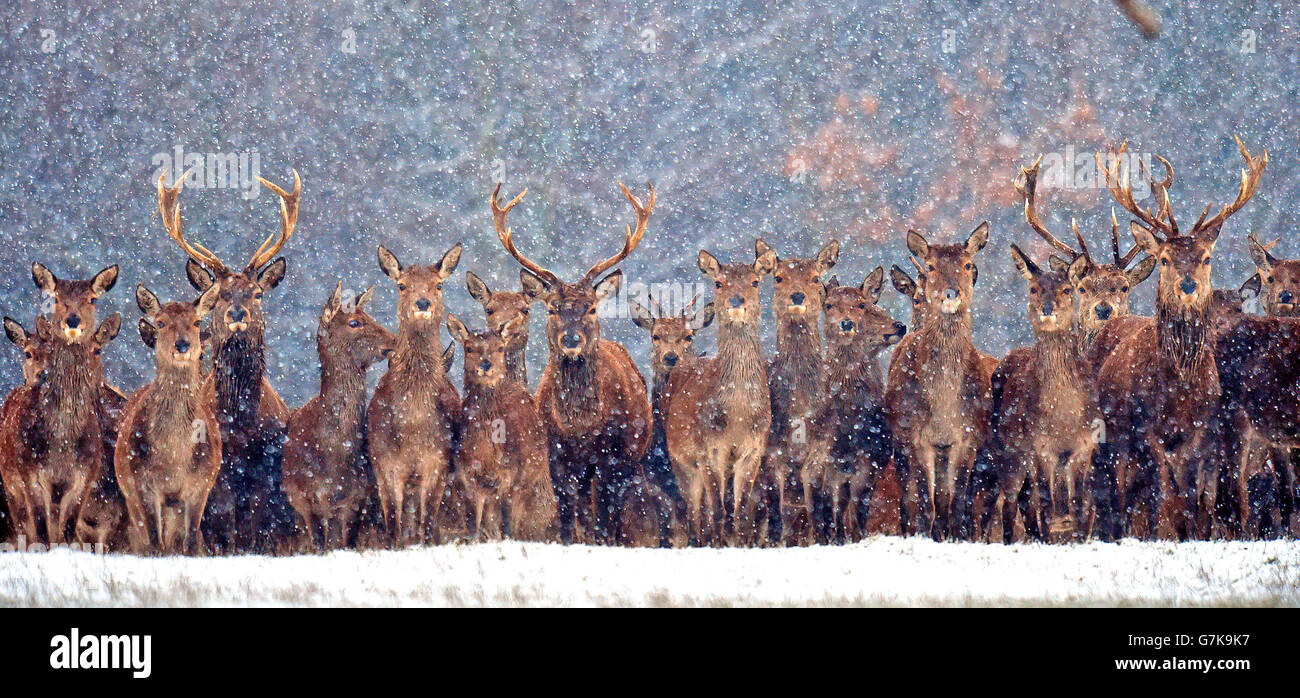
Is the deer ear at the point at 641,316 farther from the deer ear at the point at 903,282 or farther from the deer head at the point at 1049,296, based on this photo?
the deer head at the point at 1049,296

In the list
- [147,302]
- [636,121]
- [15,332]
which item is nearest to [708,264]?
[147,302]

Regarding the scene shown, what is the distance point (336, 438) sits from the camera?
19.6 ft

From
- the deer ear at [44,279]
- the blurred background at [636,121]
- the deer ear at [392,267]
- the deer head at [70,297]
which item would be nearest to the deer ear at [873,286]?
the deer ear at [392,267]

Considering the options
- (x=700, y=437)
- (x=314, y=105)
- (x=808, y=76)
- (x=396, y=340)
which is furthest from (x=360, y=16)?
(x=700, y=437)

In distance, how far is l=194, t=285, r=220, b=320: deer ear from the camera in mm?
5930

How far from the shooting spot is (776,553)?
5.70 m

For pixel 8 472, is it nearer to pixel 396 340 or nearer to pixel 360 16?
pixel 396 340

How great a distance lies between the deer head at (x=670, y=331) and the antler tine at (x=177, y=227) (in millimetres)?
1813

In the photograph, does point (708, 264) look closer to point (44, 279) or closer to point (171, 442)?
point (171, 442)

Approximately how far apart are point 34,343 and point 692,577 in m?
2.89

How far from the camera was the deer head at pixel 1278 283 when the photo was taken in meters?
6.27

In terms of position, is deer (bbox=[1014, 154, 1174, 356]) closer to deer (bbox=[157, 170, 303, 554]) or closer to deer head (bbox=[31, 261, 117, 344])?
deer (bbox=[157, 170, 303, 554])

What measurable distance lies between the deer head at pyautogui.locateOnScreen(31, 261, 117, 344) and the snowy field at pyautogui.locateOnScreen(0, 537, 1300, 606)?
0.87m

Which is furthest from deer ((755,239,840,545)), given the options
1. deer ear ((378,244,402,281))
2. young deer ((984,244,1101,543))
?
deer ear ((378,244,402,281))
